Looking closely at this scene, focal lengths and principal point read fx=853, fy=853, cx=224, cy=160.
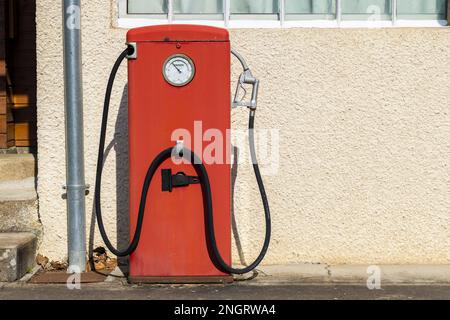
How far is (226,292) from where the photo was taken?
5051 millimetres

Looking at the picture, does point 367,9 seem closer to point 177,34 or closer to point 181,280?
point 177,34

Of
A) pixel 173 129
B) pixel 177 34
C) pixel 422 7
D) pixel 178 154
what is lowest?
pixel 178 154

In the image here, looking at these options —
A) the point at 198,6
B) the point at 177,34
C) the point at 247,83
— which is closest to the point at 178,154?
the point at 247,83

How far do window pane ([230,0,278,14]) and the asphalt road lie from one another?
1.91 metres

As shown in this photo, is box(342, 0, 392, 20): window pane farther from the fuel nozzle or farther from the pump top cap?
the pump top cap

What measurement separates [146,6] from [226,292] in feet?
6.93

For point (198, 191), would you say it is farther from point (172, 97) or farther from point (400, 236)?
point (400, 236)

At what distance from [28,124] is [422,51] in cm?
332

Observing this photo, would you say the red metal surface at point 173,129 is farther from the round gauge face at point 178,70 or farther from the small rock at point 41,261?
the small rock at point 41,261

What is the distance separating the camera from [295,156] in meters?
5.74

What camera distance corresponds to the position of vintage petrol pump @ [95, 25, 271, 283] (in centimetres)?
509
